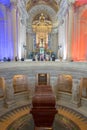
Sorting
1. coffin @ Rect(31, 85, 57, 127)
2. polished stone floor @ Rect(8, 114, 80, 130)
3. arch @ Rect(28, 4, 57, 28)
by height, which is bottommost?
polished stone floor @ Rect(8, 114, 80, 130)

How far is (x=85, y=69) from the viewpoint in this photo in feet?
33.2

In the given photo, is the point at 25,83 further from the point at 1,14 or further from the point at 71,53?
the point at 1,14

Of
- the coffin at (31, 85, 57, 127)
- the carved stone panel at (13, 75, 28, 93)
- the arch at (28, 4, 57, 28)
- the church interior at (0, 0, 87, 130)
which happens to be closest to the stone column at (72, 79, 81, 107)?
the church interior at (0, 0, 87, 130)

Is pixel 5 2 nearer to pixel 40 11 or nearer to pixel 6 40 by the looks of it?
pixel 6 40

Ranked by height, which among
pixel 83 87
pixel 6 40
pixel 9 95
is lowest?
pixel 9 95

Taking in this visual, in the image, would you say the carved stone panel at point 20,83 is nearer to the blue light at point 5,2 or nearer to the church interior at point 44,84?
the church interior at point 44,84

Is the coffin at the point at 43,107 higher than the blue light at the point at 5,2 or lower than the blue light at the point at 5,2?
lower

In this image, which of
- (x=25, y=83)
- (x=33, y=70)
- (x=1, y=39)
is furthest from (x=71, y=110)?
(x=1, y=39)

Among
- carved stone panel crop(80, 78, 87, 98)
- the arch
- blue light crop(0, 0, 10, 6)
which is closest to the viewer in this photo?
carved stone panel crop(80, 78, 87, 98)

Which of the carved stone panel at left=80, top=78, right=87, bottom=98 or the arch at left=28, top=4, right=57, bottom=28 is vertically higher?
the arch at left=28, top=4, right=57, bottom=28

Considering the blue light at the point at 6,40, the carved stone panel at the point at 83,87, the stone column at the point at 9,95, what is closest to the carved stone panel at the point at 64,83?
the carved stone panel at the point at 83,87

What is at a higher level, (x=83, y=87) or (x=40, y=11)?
(x=40, y=11)

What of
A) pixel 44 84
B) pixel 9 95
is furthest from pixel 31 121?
pixel 44 84

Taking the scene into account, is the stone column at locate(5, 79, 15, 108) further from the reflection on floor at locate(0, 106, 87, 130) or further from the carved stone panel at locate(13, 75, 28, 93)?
the carved stone panel at locate(13, 75, 28, 93)
